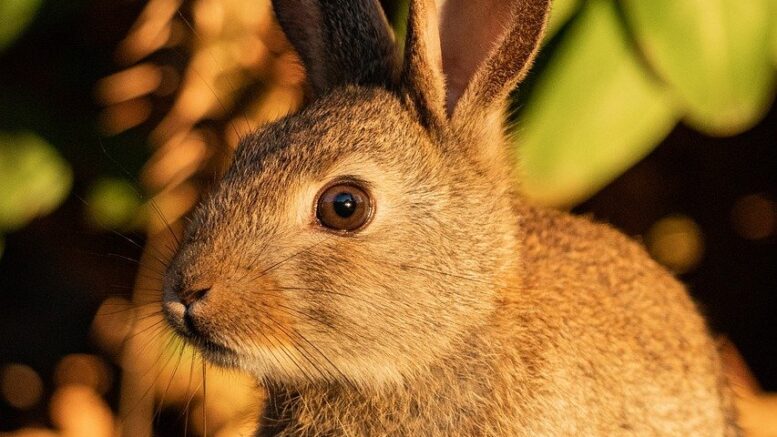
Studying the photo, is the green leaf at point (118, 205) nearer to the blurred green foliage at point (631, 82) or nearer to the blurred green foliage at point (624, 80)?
the blurred green foliage at point (624, 80)

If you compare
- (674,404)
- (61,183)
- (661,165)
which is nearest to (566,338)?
(674,404)

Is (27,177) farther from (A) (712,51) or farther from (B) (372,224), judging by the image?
(A) (712,51)

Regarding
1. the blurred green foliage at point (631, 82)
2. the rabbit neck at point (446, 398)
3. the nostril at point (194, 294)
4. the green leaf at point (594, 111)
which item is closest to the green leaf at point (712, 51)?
the blurred green foliage at point (631, 82)

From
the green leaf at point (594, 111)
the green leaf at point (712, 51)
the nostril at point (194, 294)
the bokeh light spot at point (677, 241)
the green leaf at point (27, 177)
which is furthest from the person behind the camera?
the bokeh light spot at point (677, 241)

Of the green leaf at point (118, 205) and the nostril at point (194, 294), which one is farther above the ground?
the nostril at point (194, 294)

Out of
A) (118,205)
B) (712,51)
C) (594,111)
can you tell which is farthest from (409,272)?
(118,205)

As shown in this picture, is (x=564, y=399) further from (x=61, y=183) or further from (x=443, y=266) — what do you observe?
(x=61, y=183)

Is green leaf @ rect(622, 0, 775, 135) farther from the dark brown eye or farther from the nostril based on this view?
the nostril
